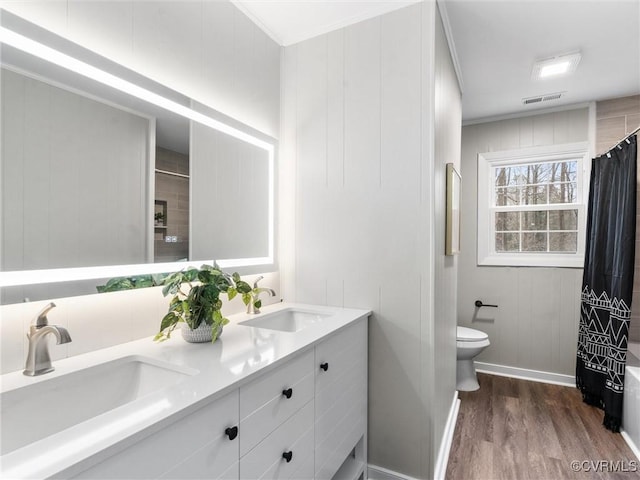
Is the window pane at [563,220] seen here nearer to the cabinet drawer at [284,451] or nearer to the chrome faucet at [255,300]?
the chrome faucet at [255,300]

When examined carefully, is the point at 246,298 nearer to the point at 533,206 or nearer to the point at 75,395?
the point at 75,395

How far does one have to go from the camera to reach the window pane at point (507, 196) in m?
3.42

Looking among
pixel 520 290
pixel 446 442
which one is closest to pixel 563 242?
pixel 520 290

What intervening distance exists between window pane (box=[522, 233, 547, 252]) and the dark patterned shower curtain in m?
0.45

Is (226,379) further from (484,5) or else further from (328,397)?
(484,5)

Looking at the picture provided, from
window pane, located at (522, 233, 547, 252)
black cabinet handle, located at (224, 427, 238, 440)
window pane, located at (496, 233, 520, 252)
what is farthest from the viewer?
window pane, located at (496, 233, 520, 252)

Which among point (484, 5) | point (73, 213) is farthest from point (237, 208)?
point (484, 5)

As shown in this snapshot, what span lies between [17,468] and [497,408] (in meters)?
2.93

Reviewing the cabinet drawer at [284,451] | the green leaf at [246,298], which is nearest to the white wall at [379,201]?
the green leaf at [246,298]

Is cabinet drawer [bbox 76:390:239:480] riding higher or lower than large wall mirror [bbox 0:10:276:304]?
lower

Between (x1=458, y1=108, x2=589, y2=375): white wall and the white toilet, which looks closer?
the white toilet

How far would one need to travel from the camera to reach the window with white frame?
3160 mm

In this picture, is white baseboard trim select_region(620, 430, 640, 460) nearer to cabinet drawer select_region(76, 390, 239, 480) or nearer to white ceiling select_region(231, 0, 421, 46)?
cabinet drawer select_region(76, 390, 239, 480)

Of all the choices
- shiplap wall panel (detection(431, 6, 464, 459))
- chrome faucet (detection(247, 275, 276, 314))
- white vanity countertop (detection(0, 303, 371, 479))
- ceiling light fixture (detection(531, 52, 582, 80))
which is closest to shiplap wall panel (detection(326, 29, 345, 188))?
shiplap wall panel (detection(431, 6, 464, 459))
